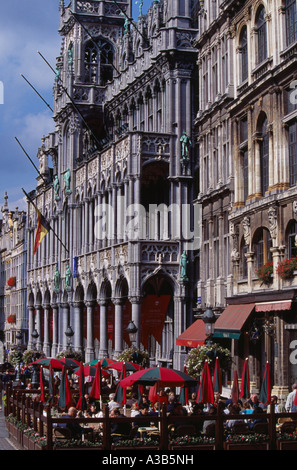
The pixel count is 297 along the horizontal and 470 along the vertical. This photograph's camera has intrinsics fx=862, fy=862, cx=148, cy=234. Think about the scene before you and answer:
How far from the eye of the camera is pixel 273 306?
2992cm

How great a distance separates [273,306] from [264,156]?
588 cm

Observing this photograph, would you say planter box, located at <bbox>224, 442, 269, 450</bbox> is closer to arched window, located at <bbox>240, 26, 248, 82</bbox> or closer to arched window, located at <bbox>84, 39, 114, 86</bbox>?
arched window, located at <bbox>240, 26, 248, 82</bbox>

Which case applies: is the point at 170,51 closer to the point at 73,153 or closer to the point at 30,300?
the point at 73,153

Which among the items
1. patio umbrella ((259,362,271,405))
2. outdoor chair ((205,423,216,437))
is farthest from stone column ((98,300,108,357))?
outdoor chair ((205,423,216,437))

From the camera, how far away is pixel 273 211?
1194 inches

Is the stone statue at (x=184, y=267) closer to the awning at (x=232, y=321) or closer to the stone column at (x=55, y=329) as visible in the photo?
the awning at (x=232, y=321)

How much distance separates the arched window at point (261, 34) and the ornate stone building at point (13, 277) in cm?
6152

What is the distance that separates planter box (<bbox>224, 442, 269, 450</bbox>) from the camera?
18781 millimetres

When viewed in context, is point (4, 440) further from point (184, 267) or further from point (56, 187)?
point (56, 187)

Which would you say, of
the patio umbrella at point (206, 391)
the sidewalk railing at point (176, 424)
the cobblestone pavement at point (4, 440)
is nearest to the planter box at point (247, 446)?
the sidewalk railing at point (176, 424)

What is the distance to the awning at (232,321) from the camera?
106 ft

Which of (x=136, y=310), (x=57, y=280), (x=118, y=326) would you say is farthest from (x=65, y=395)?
(x=57, y=280)
